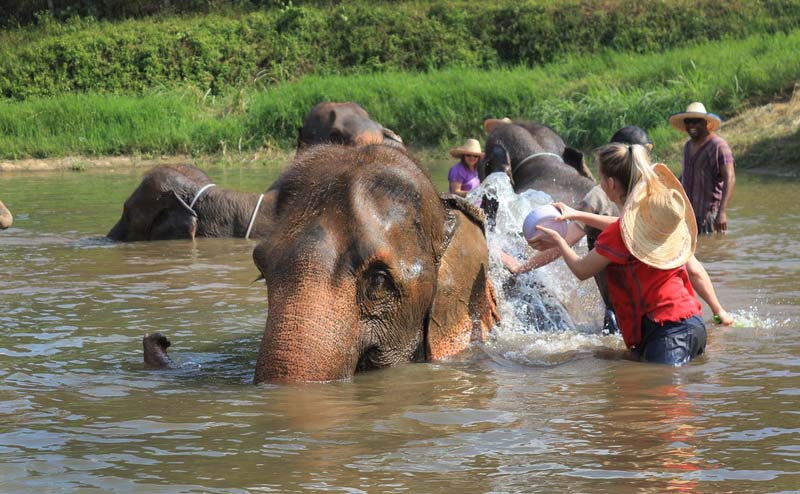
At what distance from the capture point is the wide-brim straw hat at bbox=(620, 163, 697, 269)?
6000 mm

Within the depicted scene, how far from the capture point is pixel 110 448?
16.0 ft

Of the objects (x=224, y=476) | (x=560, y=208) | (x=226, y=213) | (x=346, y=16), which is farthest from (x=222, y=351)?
(x=346, y=16)

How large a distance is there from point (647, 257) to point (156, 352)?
8.13ft

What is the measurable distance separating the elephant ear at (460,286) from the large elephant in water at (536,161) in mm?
3235

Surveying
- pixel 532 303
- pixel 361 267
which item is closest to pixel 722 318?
pixel 532 303

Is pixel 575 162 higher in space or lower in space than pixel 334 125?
lower

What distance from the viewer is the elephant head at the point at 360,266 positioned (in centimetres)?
517

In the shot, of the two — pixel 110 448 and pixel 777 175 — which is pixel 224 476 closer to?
pixel 110 448

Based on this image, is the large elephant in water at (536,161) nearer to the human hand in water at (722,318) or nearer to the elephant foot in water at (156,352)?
the human hand in water at (722,318)

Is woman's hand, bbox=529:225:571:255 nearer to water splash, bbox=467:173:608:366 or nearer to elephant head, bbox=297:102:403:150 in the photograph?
water splash, bbox=467:173:608:366

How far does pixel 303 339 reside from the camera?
512 centimetres

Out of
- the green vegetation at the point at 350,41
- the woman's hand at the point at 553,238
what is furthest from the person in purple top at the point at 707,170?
the green vegetation at the point at 350,41

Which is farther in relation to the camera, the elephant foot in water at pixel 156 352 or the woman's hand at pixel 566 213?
the woman's hand at pixel 566 213

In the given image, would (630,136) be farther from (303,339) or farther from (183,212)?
(183,212)
